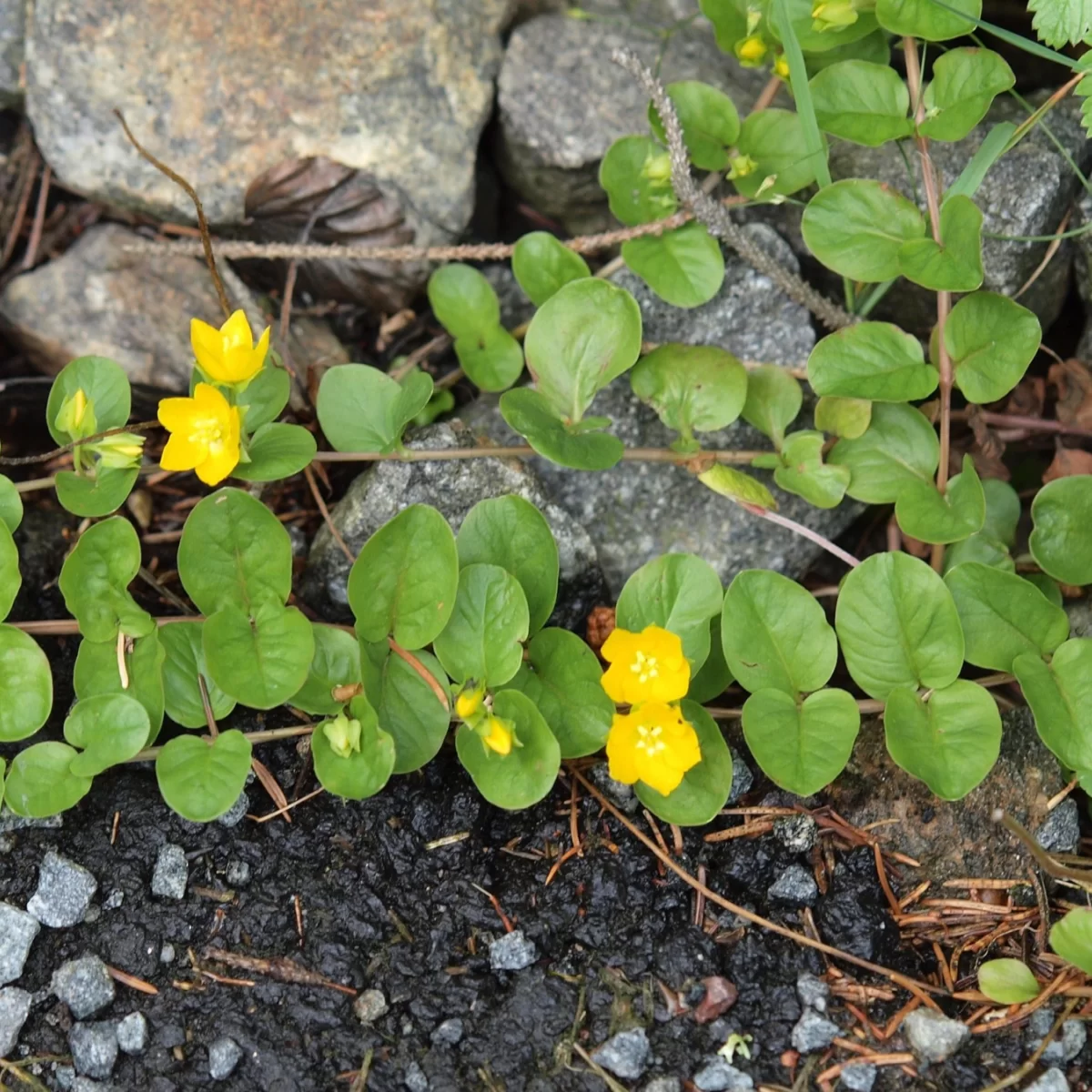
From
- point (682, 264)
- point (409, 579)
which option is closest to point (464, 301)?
point (682, 264)

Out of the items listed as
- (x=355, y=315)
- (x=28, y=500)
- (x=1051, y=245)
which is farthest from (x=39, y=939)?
(x=1051, y=245)

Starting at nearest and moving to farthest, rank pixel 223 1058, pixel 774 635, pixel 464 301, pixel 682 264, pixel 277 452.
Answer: pixel 223 1058 → pixel 774 635 → pixel 277 452 → pixel 682 264 → pixel 464 301

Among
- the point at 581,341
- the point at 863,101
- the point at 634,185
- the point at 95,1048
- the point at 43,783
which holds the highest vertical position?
the point at 863,101

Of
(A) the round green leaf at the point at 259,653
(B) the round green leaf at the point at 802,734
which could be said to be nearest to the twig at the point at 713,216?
(B) the round green leaf at the point at 802,734

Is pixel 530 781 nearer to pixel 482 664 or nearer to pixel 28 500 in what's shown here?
pixel 482 664

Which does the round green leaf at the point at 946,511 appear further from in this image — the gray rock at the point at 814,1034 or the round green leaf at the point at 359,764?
the round green leaf at the point at 359,764

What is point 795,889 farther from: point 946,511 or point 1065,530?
point 1065,530

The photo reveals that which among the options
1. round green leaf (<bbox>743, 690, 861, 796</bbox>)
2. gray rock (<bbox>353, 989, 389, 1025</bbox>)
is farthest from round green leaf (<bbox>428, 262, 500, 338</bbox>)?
gray rock (<bbox>353, 989, 389, 1025</bbox>)
